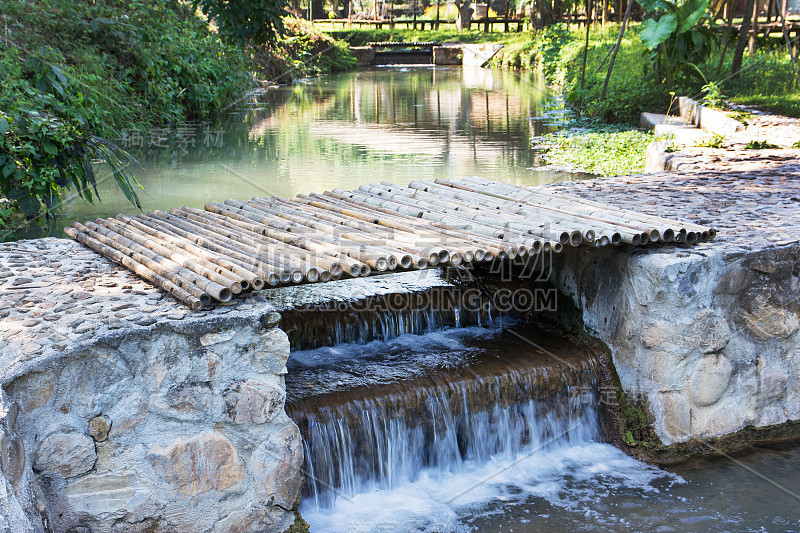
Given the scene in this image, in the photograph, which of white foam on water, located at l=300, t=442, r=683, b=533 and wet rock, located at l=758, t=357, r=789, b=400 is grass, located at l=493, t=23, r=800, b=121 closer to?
wet rock, located at l=758, t=357, r=789, b=400

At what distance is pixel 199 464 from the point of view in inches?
144

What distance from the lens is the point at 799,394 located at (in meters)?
5.05

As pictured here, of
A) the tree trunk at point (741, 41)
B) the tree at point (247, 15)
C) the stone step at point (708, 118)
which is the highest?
the tree at point (247, 15)

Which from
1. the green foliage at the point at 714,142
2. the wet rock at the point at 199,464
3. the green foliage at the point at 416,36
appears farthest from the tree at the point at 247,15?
the green foliage at the point at 416,36

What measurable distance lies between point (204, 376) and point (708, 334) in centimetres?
301

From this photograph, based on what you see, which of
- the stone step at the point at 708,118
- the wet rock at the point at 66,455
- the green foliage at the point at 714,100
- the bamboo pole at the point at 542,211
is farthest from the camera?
the green foliage at the point at 714,100

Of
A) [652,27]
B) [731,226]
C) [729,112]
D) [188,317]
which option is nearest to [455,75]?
[652,27]

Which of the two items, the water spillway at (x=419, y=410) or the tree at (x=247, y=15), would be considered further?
the tree at (x=247, y=15)

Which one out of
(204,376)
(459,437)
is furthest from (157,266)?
(459,437)

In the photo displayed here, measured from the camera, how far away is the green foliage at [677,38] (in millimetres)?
12492

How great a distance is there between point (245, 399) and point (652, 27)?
11.1m

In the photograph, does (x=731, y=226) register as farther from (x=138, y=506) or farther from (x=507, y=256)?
(x=138, y=506)

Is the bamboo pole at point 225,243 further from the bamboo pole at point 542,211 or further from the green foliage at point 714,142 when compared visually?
the green foliage at point 714,142

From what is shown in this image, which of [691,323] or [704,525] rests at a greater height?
[691,323]
